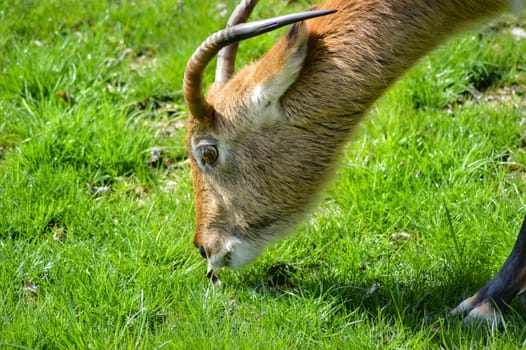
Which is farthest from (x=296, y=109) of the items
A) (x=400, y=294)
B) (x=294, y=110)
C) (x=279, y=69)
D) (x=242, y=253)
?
(x=400, y=294)

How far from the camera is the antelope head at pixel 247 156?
4.25 m

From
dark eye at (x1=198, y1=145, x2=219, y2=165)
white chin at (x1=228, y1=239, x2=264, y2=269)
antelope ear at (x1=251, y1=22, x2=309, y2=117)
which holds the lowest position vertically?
white chin at (x1=228, y1=239, x2=264, y2=269)

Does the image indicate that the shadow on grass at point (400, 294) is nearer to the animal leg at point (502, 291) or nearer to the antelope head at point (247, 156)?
the animal leg at point (502, 291)

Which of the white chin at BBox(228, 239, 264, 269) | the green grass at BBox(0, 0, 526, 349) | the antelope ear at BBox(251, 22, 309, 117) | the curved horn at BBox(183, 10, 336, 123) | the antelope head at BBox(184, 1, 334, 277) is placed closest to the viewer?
the curved horn at BBox(183, 10, 336, 123)

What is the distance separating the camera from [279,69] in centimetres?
412

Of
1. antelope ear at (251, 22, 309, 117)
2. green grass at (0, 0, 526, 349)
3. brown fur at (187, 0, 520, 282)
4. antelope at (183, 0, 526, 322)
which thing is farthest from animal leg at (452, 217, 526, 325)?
antelope ear at (251, 22, 309, 117)

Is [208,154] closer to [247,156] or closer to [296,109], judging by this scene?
[247,156]

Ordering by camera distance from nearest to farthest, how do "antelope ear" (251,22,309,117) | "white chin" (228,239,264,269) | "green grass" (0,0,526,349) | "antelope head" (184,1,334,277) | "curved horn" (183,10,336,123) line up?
1. "curved horn" (183,10,336,123)
2. "antelope ear" (251,22,309,117)
3. "antelope head" (184,1,334,277)
4. "green grass" (0,0,526,349)
5. "white chin" (228,239,264,269)

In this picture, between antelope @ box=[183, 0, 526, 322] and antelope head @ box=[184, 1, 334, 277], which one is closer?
antelope @ box=[183, 0, 526, 322]

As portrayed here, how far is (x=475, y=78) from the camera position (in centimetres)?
665

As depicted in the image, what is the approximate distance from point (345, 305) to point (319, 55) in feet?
4.81

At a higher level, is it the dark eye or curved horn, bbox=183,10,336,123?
curved horn, bbox=183,10,336,123

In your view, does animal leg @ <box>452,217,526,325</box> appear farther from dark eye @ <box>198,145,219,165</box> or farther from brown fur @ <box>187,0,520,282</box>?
dark eye @ <box>198,145,219,165</box>

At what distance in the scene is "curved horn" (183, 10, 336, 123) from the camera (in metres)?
3.85
